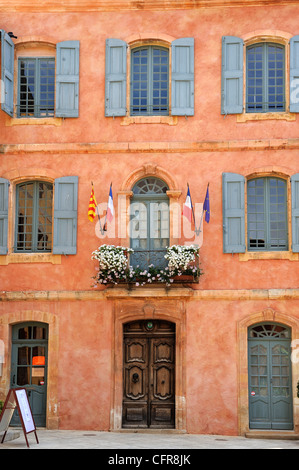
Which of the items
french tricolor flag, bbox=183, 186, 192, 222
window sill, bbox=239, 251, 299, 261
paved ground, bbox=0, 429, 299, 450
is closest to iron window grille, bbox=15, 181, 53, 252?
french tricolor flag, bbox=183, 186, 192, 222

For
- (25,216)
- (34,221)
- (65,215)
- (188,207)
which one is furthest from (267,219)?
(25,216)

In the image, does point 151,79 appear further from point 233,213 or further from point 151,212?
point 233,213

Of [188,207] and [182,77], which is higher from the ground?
[182,77]

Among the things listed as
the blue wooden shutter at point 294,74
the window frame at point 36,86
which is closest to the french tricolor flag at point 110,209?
the window frame at point 36,86

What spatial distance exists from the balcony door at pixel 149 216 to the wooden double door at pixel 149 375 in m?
1.64

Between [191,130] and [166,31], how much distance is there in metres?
2.32

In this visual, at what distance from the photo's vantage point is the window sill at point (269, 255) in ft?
52.3

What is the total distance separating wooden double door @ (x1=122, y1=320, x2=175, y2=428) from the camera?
16.0 meters

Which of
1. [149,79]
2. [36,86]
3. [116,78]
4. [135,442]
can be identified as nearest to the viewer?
[135,442]

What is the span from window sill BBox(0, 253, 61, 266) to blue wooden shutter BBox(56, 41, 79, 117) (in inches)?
121

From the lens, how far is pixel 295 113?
16344mm

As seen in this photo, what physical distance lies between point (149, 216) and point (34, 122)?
3266 mm

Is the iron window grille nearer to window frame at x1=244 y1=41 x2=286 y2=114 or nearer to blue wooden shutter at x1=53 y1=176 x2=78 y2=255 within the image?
blue wooden shutter at x1=53 y1=176 x2=78 y2=255

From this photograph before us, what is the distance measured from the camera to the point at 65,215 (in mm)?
16453
